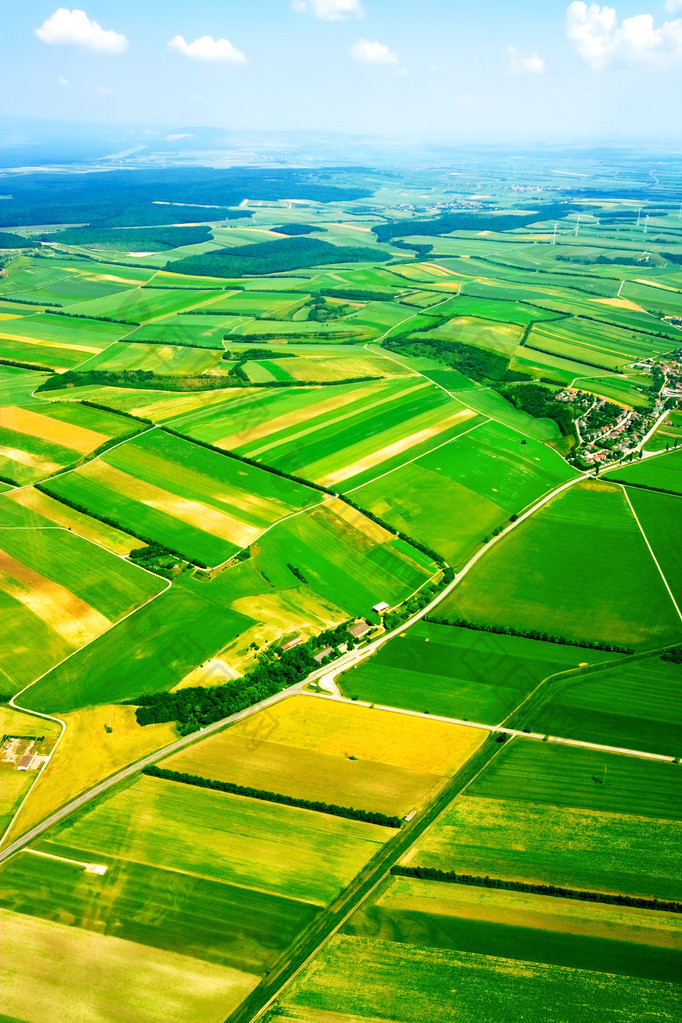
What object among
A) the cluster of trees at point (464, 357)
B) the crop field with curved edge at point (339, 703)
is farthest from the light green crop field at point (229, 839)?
the cluster of trees at point (464, 357)

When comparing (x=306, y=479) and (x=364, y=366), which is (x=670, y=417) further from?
(x=306, y=479)

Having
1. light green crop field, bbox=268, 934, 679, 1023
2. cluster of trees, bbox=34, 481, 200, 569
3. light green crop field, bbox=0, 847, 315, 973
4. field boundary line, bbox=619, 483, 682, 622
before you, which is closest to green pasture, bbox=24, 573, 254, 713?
cluster of trees, bbox=34, 481, 200, 569

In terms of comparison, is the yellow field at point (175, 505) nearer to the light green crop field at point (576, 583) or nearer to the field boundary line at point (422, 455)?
the field boundary line at point (422, 455)

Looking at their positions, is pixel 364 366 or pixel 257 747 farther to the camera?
pixel 364 366

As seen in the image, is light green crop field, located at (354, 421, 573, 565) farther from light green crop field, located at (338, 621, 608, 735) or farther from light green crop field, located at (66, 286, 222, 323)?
light green crop field, located at (66, 286, 222, 323)

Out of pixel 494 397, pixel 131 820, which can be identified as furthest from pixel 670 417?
pixel 131 820

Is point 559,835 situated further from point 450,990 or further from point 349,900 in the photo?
point 349,900
